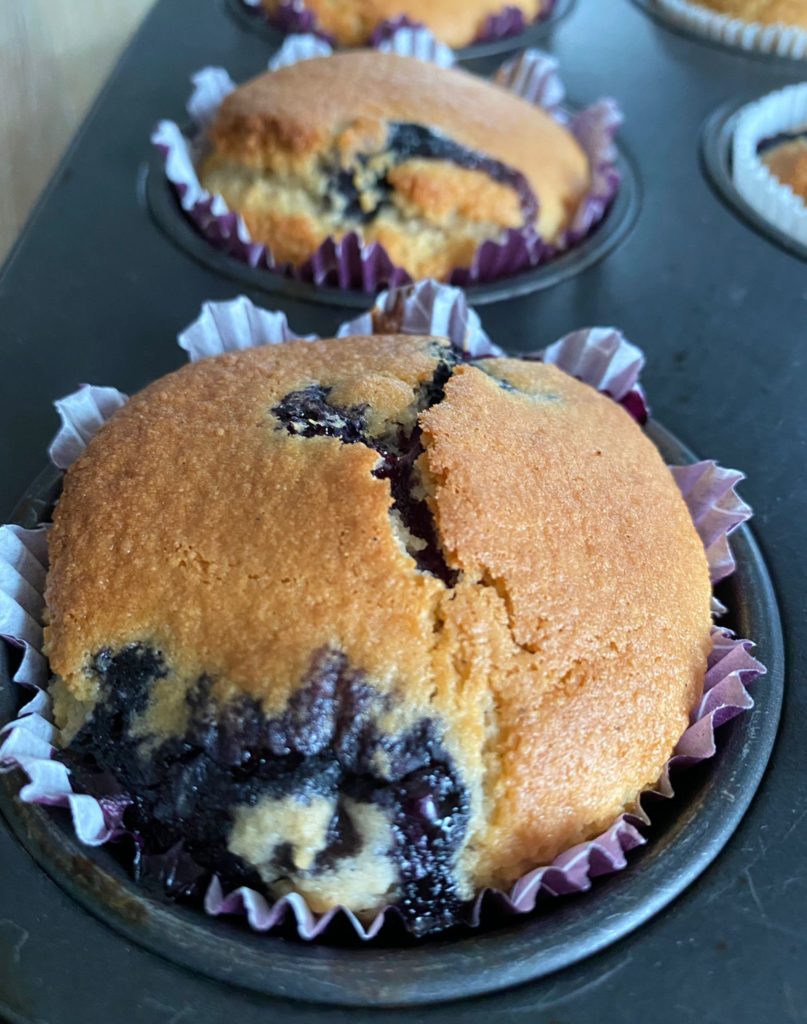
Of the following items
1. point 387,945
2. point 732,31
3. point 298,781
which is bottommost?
point 387,945

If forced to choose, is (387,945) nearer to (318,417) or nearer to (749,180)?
(318,417)

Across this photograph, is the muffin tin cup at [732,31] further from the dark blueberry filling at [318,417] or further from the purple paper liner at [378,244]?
the dark blueberry filling at [318,417]

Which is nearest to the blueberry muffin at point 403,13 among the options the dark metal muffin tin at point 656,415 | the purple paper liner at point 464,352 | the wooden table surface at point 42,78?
the dark metal muffin tin at point 656,415

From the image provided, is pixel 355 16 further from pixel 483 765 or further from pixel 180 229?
pixel 483 765

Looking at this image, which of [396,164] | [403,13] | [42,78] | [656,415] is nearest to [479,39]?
[403,13]

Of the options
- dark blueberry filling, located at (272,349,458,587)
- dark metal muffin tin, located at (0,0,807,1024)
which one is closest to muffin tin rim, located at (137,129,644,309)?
dark metal muffin tin, located at (0,0,807,1024)

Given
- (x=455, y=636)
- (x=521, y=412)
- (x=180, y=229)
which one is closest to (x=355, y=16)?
(x=180, y=229)
